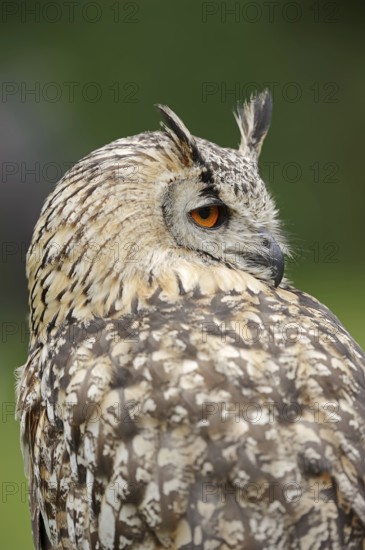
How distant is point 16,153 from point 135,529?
23.0 ft

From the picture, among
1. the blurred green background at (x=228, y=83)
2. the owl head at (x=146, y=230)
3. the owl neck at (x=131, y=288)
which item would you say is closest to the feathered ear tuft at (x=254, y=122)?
the owl head at (x=146, y=230)

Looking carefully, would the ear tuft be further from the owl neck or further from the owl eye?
the owl neck

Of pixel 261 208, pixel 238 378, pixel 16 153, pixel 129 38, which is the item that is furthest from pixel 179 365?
pixel 129 38

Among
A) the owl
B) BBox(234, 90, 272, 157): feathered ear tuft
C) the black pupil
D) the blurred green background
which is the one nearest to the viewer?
the owl

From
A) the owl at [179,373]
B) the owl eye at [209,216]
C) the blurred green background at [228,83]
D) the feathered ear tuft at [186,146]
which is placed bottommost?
the owl at [179,373]

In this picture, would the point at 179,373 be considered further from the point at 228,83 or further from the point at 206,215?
the point at 228,83

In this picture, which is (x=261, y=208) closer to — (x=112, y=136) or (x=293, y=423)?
(x=293, y=423)

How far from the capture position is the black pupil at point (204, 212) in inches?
113

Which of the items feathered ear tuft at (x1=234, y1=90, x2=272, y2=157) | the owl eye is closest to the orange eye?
the owl eye

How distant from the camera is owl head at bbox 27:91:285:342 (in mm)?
2773

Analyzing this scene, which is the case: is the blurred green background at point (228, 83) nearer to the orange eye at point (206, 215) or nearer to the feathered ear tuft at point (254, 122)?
the feathered ear tuft at point (254, 122)

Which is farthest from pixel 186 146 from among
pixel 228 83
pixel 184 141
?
pixel 228 83

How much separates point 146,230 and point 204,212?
225 millimetres

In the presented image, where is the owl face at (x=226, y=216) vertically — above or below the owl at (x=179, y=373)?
above
